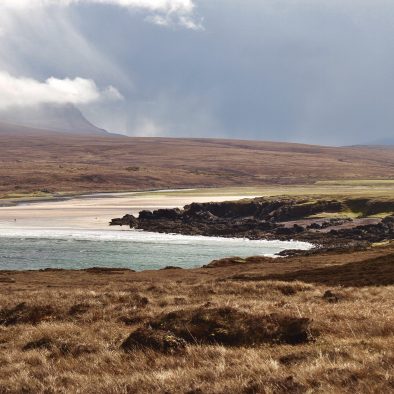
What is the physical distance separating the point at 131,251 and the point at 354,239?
1208 inches

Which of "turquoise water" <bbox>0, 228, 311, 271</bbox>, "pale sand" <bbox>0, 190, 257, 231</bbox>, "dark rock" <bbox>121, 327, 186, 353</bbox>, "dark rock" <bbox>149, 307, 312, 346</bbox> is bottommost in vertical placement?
"turquoise water" <bbox>0, 228, 311, 271</bbox>

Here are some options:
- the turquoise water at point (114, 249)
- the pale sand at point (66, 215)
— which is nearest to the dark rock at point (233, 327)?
the turquoise water at point (114, 249)

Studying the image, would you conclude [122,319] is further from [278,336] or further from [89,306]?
[278,336]

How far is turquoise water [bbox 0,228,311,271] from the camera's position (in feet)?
209

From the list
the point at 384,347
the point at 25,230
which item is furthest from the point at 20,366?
the point at 25,230

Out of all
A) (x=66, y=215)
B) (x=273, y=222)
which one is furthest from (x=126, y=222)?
(x=273, y=222)

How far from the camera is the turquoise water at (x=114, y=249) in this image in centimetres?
6375

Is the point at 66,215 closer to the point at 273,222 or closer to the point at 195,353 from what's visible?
the point at 273,222

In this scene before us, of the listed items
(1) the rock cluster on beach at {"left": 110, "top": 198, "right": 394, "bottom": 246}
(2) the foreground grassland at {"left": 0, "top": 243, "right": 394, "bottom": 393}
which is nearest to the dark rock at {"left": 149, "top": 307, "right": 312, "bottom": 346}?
(2) the foreground grassland at {"left": 0, "top": 243, "right": 394, "bottom": 393}

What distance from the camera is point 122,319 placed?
19.0 m

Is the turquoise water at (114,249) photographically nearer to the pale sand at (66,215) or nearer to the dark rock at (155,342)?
the pale sand at (66,215)

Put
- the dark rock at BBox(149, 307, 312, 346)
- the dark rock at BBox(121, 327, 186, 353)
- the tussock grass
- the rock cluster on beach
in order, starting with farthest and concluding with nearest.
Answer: the rock cluster on beach, the dark rock at BBox(149, 307, 312, 346), the dark rock at BBox(121, 327, 186, 353), the tussock grass

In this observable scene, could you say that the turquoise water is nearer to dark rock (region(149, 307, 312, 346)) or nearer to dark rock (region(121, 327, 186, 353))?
dark rock (region(149, 307, 312, 346))

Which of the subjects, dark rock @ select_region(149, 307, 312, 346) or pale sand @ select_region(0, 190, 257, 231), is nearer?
dark rock @ select_region(149, 307, 312, 346)
